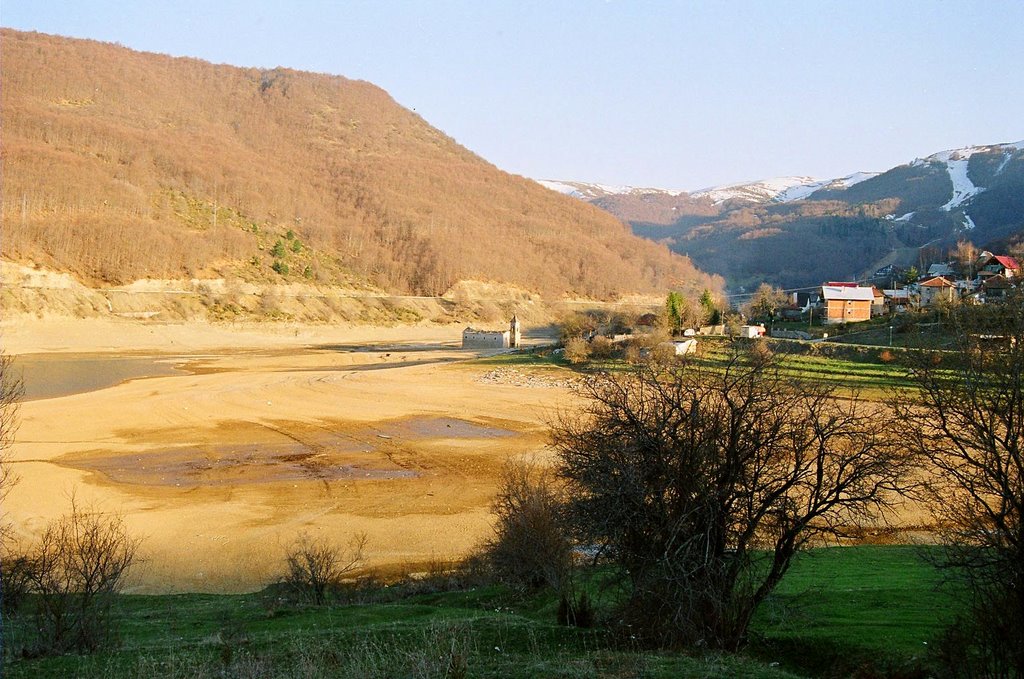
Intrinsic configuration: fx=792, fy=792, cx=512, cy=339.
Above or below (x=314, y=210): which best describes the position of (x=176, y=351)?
below

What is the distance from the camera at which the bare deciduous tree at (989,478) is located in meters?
7.88

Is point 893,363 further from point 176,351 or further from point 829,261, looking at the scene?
point 829,261

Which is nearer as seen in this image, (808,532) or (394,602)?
(808,532)

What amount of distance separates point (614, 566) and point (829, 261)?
185 meters

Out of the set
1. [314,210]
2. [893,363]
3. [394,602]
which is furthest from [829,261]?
[394,602]

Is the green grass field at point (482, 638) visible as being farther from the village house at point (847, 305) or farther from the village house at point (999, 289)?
the village house at point (847, 305)

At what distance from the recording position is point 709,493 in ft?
30.0

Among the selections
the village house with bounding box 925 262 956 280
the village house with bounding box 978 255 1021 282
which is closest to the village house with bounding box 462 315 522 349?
the village house with bounding box 978 255 1021 282

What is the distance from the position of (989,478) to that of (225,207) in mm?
124783

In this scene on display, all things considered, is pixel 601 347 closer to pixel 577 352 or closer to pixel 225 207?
pixel 577 352

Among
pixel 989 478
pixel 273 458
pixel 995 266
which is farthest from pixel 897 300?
pixel 989 478

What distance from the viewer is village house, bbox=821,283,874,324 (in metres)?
62.4

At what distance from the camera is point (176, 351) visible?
66.3m

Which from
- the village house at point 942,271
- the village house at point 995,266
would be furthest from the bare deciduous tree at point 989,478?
the village house at point 942,271
